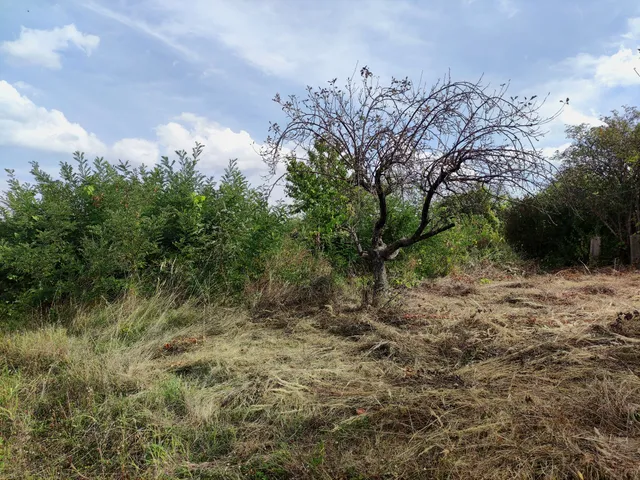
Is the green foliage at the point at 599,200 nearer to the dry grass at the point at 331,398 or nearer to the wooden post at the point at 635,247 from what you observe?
the wooden post at the point at 635,247

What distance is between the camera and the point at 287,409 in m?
2.72

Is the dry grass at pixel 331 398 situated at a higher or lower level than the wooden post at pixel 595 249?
lower

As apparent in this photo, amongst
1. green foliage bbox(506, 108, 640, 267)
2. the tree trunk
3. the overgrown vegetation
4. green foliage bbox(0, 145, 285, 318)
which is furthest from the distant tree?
green foliage bbox(0, 145, 285, 318)

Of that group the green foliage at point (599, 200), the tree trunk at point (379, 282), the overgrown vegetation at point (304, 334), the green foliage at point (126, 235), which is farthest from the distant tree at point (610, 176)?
the green foliage at point (126, 235)

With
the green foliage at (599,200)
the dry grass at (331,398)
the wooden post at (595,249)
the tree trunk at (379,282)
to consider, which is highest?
the green foliage at (599,200)

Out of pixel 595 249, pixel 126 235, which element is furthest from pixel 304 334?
pixel 595 249

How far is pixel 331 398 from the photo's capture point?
9.25ft

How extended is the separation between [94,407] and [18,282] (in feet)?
10.3

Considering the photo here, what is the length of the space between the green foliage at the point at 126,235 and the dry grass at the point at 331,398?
64 centimetres

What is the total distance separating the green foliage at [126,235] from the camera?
15.9 ft

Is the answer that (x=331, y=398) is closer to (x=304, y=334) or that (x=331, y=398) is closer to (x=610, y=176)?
(x=304, y=334)

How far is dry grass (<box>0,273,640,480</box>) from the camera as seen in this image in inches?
81.4

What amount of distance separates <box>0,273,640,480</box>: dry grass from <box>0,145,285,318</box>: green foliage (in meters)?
0.64

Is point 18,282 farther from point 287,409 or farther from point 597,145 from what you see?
point 597,145
